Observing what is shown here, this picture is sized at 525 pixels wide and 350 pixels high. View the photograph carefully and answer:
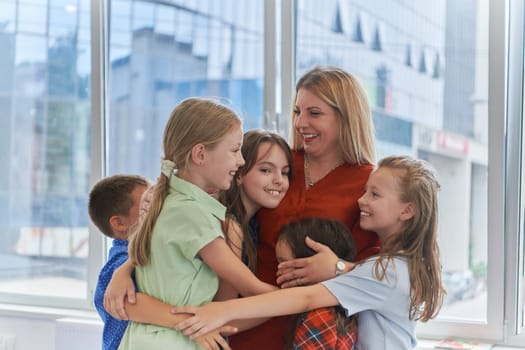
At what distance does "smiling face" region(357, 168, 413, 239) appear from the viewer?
225cm

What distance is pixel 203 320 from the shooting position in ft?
6.94

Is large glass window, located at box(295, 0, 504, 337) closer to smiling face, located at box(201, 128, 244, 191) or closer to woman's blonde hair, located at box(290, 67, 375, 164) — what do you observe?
woman's blonde hair, located at box(290, 67, 375, 164)

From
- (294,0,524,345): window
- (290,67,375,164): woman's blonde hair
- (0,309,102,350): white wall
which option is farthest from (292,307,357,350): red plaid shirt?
(0,309,102,350): white wall

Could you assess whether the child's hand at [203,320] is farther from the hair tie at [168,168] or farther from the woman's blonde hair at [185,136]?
the hair tie at [168,168]

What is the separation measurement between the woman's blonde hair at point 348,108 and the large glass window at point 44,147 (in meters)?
2.38

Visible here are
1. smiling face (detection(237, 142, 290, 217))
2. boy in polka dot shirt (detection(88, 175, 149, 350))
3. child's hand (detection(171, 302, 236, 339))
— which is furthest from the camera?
boy in polka dot shirt (detection(88, 175, 149, 350))

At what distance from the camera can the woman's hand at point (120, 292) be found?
227cm

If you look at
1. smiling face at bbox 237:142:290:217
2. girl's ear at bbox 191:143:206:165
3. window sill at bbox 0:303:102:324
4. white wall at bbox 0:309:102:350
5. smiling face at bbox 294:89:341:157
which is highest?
smiling face at bbox 294:89:341:157

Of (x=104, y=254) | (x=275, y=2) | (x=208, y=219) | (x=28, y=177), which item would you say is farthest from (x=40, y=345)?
(x=208, y=219)

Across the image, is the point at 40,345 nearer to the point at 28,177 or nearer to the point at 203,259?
the point at 28,177

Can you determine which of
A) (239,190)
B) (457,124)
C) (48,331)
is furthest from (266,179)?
(48,331)

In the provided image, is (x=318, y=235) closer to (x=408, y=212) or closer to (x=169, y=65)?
(x=408, y=212)

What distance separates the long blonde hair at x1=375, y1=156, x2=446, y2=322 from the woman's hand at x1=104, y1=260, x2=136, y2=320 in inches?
28.5

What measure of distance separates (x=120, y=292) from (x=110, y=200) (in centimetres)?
64
